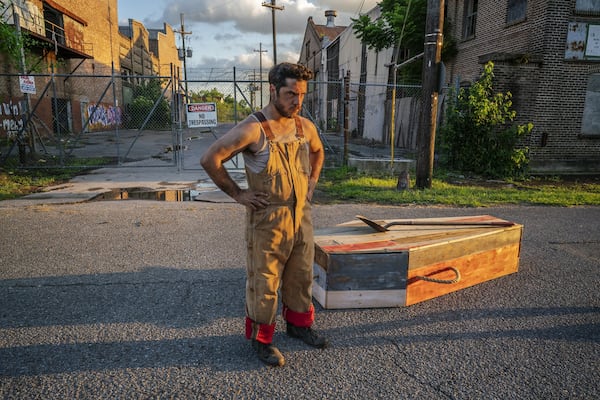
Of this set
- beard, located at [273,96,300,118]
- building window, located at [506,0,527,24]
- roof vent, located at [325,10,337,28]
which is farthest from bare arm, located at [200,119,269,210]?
roof vent, located at [325,10,337,28]

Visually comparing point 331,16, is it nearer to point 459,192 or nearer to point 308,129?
point 459,192

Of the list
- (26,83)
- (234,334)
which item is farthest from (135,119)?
(234,334)

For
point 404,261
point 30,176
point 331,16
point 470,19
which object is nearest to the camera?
point 404,261

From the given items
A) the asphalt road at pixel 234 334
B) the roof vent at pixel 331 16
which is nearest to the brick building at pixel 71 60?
the asphalt road at pixel 234 334

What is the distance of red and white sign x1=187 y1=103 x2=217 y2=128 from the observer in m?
11.7

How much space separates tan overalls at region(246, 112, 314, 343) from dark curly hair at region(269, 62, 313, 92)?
23 centimetres

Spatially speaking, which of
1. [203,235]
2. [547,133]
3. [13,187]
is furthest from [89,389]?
[547,133]

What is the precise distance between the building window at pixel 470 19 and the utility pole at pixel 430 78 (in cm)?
856

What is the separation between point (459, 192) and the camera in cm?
917

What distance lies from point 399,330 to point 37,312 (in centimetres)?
290

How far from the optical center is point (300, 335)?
3145 mm

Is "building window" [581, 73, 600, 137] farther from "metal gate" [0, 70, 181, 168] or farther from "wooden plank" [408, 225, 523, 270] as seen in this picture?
"metal gate" [0, 70, 181, 168]

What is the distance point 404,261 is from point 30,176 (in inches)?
412

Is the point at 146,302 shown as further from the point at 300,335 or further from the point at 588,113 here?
the point at 588,113
